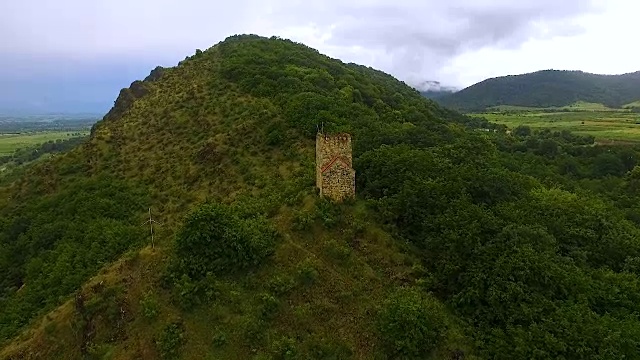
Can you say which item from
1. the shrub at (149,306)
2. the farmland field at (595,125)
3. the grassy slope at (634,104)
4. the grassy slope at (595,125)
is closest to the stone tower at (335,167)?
the shrub at (149,306)

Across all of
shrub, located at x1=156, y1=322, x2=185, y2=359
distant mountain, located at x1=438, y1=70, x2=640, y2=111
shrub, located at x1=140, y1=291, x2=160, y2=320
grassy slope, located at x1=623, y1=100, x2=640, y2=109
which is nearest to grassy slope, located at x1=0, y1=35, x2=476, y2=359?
shrub, located at x1=140, y1=291, x2=160, y2=320

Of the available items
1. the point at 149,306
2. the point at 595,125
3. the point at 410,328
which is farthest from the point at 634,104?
the point at 149,306

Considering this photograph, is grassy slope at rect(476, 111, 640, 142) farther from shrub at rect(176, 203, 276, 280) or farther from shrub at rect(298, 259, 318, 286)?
shrub at rect(176, 203, 276, 280)

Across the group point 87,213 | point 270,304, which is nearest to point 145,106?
point 87,213

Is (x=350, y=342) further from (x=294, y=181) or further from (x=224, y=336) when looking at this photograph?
(x=294, y=181)

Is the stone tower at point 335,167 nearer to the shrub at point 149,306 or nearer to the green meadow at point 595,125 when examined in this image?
the shrub at point 149,306

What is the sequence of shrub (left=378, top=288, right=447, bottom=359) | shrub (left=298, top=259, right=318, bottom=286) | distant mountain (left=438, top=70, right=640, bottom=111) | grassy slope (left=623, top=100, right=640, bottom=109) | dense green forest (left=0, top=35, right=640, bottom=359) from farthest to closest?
1. distant mountain (left=438, top=70, right=640, bottom=111)
2. grassy slope (left=623, top=100, right=640, bottom=109)
3. shrub (left=298, top=259, right=318, bottom=286)
4. dense green forest (left=0, top=35, right=640, bottom=359)
5. shrub (left=378, top=288, right=447, bottom=359)
